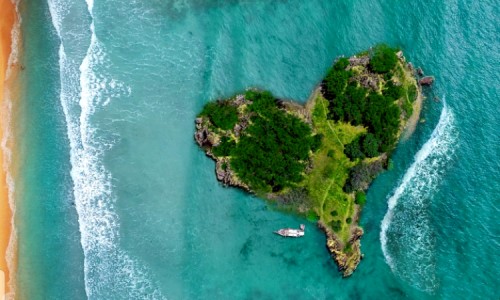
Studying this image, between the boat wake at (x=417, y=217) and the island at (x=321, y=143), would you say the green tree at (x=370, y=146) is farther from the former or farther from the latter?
the boat wake at (x=417, y=217)

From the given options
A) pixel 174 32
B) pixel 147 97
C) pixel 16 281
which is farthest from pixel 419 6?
pixel 16 281

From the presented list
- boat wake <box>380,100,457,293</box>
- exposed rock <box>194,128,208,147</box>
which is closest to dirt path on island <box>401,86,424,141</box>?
boat wake <box>380,100,457,293</box>

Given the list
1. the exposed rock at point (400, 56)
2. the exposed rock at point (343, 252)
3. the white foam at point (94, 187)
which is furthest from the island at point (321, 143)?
the white foam at point (94, 187)

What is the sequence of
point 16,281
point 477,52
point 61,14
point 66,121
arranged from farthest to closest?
1. point 477,52
2. point 61,14
3. point 66,121
4. point 16,281

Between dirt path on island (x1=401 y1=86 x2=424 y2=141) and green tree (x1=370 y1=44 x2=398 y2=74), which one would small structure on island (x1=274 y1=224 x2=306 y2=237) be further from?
green tree (x1=370 y1=44 x2=398 y2=74)

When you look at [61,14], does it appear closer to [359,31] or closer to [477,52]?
[359,31]

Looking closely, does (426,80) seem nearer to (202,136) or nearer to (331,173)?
(331,173)
